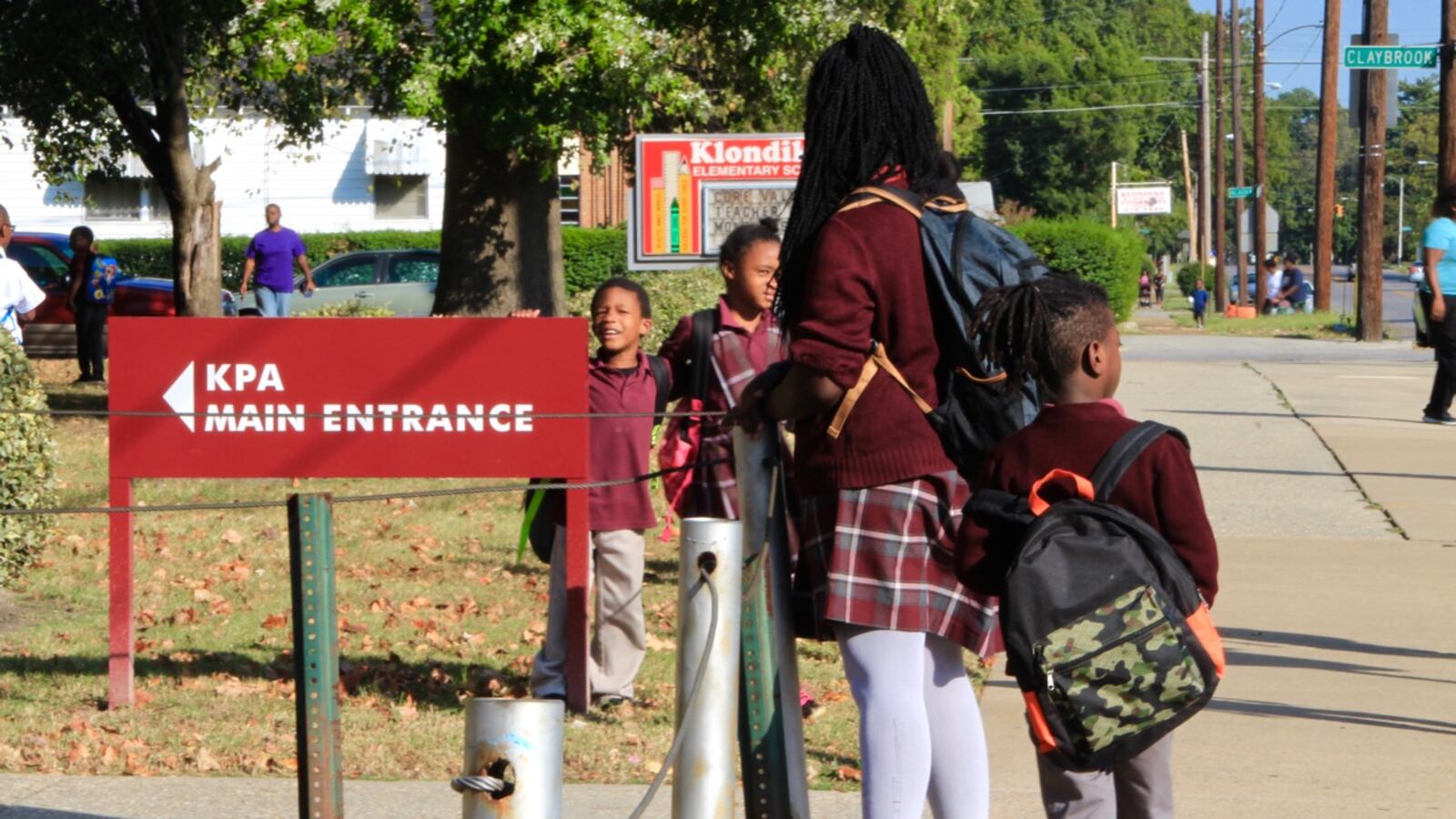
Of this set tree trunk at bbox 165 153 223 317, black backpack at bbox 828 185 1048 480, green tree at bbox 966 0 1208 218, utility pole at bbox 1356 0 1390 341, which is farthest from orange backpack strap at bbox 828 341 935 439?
green tree at bbox 966 0 1208 218

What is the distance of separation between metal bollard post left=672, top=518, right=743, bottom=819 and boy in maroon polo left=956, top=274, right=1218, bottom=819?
0.57 meters

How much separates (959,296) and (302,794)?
1725 mm

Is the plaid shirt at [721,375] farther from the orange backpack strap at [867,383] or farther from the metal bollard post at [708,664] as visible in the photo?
the orange backpack strap at [867,383]

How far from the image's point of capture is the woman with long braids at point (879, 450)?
148 inches

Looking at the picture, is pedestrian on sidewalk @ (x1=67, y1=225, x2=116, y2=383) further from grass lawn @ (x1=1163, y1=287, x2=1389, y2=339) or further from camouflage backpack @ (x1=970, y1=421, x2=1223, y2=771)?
grass lawn @ (x1=1163, y1=287, x2=1389, y2=339)

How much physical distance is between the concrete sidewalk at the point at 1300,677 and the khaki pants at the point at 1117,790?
4.31ft

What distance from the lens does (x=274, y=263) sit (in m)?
20.7

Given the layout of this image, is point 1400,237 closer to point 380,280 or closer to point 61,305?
point 380,280

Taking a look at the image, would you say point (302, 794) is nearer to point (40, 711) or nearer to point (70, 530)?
point (40, 711)

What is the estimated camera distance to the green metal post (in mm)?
3822

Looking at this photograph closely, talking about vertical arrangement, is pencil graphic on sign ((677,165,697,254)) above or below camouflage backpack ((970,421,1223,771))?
above

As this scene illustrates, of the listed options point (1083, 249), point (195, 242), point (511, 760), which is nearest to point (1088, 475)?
point (511, 760)

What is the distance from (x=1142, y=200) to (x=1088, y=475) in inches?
2562

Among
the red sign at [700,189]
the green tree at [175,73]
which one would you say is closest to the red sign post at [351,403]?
the red sign at [700,189]
